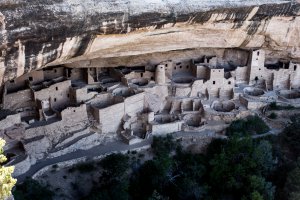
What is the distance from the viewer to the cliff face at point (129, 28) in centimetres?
748

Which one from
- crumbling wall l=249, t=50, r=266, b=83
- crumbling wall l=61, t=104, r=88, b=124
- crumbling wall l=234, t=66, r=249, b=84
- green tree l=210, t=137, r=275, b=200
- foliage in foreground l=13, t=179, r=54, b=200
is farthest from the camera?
crumbling wall l=234, t=66, r=249, b=84

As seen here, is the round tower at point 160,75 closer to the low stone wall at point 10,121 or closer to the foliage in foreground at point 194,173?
the foliage in foreground at point 194,173

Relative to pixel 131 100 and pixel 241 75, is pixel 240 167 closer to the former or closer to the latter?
pixel 131 100

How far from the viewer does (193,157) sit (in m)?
11.9

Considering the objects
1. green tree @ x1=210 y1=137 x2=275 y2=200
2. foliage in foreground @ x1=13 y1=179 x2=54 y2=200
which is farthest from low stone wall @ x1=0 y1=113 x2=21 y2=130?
green tree @ x1=210 y1=137 x2=275 y2=200

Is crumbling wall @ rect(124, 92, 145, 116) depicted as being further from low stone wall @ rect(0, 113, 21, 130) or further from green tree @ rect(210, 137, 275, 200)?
low stone wall @ rect(0, 113, 21, 130)

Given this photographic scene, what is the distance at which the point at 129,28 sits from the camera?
9555 millimetres

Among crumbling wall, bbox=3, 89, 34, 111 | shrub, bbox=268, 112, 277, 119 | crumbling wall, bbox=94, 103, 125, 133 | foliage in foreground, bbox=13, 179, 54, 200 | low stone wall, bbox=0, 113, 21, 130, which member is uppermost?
crumbling wall, bbox=3, 89, 34, 111

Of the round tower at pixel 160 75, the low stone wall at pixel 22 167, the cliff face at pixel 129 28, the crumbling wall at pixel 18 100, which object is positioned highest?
the cliff face at pixel 129 28

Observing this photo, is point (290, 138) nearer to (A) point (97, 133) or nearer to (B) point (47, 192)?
(A) point (97, 133)

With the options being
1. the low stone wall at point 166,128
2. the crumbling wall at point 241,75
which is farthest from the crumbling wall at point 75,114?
the crumbling wall at point 241,75

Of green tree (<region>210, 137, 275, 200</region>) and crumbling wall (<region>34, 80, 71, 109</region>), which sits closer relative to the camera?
green tree (<region>210, 137, 275, 200</region>)

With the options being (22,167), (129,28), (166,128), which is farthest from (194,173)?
(22,167)

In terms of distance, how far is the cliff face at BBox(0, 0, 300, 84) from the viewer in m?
7.48
